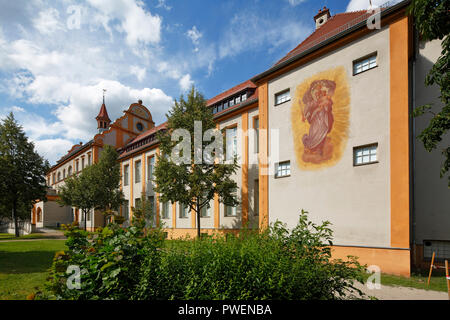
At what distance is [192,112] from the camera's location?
18.0 meters

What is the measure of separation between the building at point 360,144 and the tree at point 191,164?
2.75m

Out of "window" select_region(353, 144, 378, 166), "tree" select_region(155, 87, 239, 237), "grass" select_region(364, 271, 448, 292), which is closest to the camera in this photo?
"grass" select_region(364, 271, 448, 292)

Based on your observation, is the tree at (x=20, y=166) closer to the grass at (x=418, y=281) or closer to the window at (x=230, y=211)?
the window at (x=230, y=211)

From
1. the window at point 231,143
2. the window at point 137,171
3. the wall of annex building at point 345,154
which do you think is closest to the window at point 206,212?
the window at point 231,143

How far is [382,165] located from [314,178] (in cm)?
313

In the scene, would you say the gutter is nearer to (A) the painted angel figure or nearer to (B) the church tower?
(A) the painted angel figure

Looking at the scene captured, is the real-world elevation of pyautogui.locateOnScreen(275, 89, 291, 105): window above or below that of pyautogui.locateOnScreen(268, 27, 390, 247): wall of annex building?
Answer: above

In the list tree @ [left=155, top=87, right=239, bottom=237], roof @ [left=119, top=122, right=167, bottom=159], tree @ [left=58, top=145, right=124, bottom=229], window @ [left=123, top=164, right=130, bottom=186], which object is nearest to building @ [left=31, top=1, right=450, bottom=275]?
tree @ [left=155, top=87, right=239, bottom=237]

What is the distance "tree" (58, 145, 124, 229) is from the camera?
101 ft

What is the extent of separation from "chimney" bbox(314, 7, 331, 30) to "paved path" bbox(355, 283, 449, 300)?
18.0 m

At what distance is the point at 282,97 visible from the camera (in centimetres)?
1588
